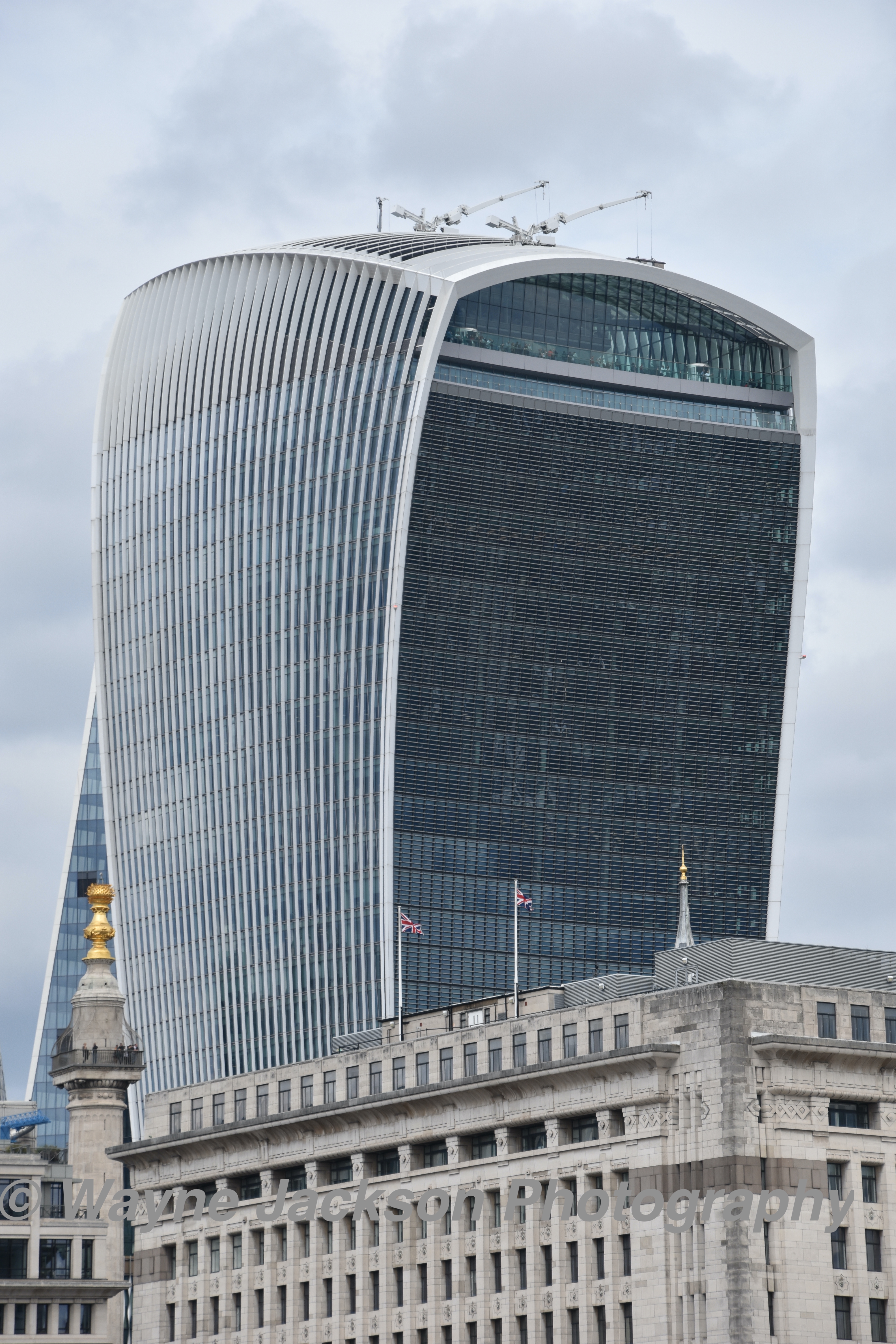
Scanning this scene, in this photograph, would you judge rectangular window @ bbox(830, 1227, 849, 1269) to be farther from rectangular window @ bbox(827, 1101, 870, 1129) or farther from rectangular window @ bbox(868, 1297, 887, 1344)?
rectangular window @ bbox(827, 1101, 870, 1129)

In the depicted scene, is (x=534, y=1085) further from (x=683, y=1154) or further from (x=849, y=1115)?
(x=849, y=1115)

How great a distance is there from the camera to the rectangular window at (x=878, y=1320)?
170 m

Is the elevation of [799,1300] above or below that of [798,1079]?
below

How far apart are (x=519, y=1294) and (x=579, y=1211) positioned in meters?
9.45

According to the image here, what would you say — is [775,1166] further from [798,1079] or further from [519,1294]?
[519,1294]

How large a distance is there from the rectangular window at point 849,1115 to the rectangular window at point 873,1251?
246 inches

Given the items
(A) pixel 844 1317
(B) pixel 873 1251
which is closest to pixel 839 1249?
(B) pixel 873 1251

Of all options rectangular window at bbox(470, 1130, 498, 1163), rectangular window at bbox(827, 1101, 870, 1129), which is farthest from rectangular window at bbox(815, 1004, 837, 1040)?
rectangular window at bbox(470, 1130, 498, 1163)

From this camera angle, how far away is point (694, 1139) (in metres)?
173

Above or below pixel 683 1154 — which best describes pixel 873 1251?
below

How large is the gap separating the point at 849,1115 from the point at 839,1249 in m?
8.44

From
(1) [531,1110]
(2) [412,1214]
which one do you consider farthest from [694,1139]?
(2) [412,1214]

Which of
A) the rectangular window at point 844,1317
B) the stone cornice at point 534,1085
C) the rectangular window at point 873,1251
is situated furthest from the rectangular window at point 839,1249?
the stone cornice at point 534,1085

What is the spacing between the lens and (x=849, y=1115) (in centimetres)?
17562
